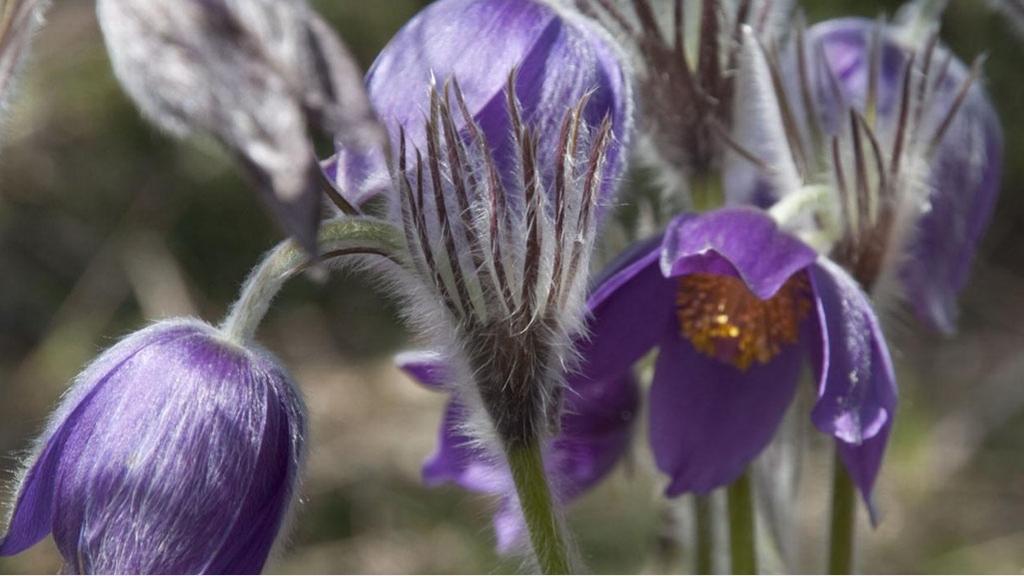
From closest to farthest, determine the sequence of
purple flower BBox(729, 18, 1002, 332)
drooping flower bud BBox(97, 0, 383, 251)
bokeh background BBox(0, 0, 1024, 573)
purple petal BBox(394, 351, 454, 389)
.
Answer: drooping flower bud BBox(97, 0, 383, 251), purple petal BBox(394, 351, 454, 389), purple flower BBox(729, 18, 1002, 332), bokeh background BBox(0, 0, 1024, 573)

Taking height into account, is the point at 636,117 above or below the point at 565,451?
above

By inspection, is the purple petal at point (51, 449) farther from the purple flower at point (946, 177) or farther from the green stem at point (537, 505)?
the purple flower at point (946, 177)

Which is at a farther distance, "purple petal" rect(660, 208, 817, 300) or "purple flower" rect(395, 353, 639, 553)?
"purple flower" rect(395, 353, 639, 553)

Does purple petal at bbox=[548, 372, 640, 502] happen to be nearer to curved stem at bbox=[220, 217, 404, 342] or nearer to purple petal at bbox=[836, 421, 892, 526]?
purple petal at bbox=[836, 421, 892, 526]

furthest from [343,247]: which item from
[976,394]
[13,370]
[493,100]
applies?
[13,370]

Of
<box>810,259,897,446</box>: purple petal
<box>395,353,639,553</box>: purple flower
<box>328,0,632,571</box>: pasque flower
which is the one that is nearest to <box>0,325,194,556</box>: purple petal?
<box>328,0,632,571</box>: pasque flower

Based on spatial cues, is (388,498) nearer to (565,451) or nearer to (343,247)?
(565,451)

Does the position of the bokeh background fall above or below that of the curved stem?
below
